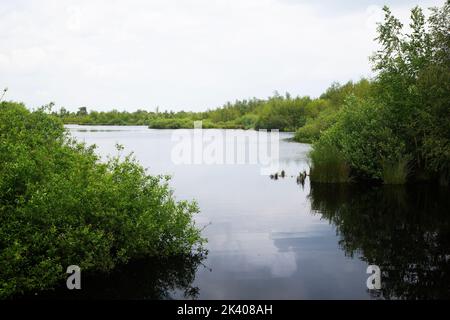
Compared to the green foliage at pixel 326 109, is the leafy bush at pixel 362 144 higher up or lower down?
lower down

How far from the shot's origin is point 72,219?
877 centimetres

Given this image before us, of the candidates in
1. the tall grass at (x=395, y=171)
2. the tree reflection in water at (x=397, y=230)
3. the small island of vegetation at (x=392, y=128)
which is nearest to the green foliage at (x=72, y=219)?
the tree reflection in water at (x=397, y=230)

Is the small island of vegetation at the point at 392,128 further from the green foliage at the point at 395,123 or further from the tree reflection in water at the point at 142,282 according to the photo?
the tree reflection in water at the point at 142,282

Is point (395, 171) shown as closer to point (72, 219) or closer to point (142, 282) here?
point (142, 282)

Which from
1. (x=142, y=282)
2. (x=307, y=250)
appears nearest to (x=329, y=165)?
(x=307, y=250)

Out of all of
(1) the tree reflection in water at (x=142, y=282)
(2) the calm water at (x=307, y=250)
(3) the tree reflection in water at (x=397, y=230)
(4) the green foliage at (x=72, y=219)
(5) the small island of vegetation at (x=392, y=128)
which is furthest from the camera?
(5) the small island of vegetation at (x=392, y=128)

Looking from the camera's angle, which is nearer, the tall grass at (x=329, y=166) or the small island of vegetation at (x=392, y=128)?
the small island of vegetation at (x=392, y=128)

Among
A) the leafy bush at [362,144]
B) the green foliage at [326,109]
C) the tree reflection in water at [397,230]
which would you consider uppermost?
the green foliage at [326,109]

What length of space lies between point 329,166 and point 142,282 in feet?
48.6

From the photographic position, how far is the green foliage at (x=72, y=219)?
8219mm

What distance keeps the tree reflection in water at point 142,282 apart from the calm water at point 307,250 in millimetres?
21

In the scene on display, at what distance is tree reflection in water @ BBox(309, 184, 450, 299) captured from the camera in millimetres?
9070

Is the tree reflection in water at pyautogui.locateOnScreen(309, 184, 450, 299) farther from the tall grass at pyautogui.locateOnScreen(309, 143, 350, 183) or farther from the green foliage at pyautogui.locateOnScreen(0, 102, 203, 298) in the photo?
the green foliage at pyautogui.locateOnScreen(0, 102, 203, 298)

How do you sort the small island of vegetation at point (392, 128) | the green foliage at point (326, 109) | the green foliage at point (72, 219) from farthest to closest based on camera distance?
1. the green foliage at point (326, 109)
2. the small island of vegetation at point (392, 128)
3. the green foliage at point (72, 219)
